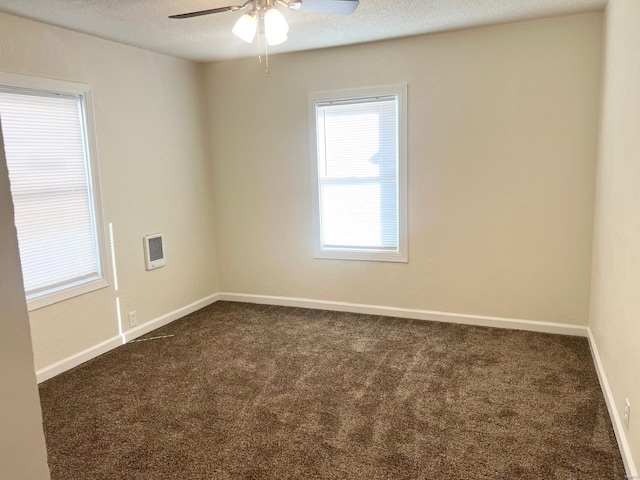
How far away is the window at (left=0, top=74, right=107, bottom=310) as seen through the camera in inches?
125

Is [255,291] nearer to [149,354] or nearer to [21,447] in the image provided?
[149,354]

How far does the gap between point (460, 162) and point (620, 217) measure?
1.62m

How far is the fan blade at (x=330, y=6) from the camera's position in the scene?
8.34 ft

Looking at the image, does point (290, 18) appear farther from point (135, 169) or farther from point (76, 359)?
point (76, 359)

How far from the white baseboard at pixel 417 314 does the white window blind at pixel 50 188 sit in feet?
5.56

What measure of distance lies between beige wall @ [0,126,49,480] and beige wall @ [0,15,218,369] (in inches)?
101

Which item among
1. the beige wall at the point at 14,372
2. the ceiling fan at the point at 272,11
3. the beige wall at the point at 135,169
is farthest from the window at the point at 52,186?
the beige wall at the point at 14,372

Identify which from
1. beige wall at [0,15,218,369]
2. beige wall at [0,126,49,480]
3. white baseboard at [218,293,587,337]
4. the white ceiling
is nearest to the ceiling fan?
the white ceiling

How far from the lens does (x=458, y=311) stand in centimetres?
418

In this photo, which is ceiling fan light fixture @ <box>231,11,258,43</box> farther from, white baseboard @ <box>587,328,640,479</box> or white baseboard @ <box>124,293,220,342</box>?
white baseboard @ <box>587,328,640,479</box>

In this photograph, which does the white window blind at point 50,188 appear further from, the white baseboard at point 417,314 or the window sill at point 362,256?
the window sill at point 362,256

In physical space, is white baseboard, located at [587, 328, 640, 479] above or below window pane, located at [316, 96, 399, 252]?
below

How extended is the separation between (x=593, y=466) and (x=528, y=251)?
1948mm

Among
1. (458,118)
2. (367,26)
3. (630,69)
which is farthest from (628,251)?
(367,26)
